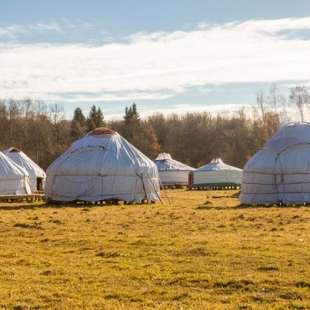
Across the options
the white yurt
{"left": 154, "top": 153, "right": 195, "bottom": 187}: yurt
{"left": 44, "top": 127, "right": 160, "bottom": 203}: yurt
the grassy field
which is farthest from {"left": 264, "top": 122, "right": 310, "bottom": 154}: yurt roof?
{"left": 154, "top": 153, "right": 195, "bottom": 187}: yurt

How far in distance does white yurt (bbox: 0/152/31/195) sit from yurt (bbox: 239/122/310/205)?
14136 millimetres

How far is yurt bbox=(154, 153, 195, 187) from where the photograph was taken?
68750 mm

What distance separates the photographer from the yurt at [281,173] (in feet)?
101

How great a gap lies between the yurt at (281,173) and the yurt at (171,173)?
119 ft

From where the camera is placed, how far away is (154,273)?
38.1ft

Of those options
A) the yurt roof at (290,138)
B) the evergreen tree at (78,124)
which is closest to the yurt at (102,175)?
the yurt roof at (290,138)

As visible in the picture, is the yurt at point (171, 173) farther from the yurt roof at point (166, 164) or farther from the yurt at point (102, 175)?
the yurt at point (102, 175)

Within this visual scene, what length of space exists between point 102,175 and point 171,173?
116ft

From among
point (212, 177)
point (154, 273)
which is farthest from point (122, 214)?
point (212, 177)

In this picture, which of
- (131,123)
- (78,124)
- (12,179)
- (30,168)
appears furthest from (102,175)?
(131,123)

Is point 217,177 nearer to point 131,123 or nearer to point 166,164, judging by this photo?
point 166,164

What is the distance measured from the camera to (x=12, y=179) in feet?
127

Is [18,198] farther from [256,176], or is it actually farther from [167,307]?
[167,307]

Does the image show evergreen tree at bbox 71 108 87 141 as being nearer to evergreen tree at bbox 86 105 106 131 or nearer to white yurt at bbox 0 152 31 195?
evergreen tree at bbox 86 105 106 131
